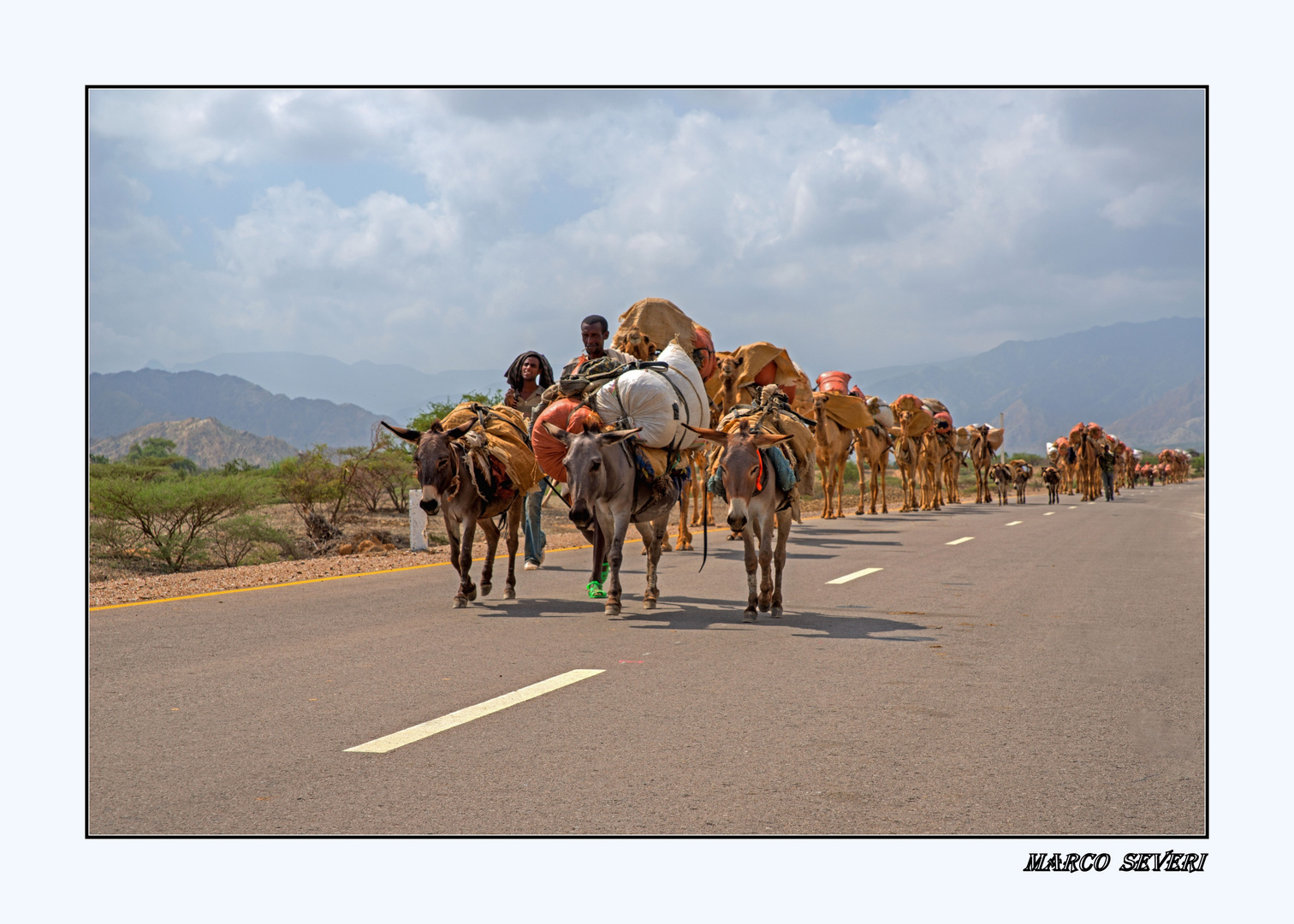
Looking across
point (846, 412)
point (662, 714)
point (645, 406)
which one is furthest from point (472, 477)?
point (846, 412)

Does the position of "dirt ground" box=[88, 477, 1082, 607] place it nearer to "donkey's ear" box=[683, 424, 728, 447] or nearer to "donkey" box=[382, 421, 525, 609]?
"donkey" box=[382, 421, 525, 609]

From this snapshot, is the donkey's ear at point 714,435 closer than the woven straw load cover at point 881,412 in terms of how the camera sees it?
Yes

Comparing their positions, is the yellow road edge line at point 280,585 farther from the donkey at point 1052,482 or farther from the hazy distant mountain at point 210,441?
the hazy distant mountain at point 210,441

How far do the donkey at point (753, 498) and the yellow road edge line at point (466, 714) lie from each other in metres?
2.56

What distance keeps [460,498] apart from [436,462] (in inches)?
27.3

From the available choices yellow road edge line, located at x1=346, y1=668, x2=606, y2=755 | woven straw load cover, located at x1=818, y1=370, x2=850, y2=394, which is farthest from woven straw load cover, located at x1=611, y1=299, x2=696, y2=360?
woven straw load cover, located at x1=818, y1=370, x2=850, y2=394

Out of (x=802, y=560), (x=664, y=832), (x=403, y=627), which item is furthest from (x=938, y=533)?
(x=664, y=832)

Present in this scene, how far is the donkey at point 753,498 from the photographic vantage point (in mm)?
9898

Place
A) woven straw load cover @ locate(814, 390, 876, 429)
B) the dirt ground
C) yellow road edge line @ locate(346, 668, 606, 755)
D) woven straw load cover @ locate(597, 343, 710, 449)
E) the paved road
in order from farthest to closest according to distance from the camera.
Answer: woven straw load cover @ locate(814, 390, 876, 429) < the dirt ground < woven straw load cover @ locate(597, 343, 710, 449) < yellow road edge line @ locate(346, 668, 606, 755) < the paved road

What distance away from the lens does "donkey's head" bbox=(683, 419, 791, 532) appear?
9.85 m

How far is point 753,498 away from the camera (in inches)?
401

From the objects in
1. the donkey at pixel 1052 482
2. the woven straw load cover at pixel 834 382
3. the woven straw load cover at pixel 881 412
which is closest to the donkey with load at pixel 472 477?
the woven straw load cover at pixel 834 382

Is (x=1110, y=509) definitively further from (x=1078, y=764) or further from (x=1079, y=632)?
(x=1078, y=764)

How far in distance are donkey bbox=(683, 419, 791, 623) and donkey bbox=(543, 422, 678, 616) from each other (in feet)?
2.92
